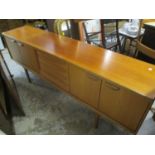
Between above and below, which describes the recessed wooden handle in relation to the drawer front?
above

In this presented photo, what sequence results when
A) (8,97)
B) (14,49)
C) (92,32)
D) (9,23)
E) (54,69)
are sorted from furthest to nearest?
(9,23) → (92,32) → (14,49) → (8,97) → (54,69)

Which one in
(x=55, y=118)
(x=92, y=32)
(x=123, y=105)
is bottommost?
(x=55, y=118)

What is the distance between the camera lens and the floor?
167cm

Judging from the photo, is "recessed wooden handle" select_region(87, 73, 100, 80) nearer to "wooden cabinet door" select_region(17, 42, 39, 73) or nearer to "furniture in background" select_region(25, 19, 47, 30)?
"wooden cabinet door" select_region(17, 42, 39, 73)

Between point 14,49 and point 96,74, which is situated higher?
point 96,74

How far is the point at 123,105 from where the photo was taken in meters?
1.18

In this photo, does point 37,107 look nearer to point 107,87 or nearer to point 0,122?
point 0,122

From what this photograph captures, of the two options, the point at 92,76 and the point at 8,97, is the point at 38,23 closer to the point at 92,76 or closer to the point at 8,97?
the point at 8,97

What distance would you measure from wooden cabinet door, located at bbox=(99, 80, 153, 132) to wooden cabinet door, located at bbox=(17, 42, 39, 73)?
965 millimetres

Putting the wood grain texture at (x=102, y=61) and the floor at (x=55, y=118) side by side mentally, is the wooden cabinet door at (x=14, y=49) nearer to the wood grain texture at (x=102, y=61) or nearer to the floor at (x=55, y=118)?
the wood grain texture at (x=102, y=61)

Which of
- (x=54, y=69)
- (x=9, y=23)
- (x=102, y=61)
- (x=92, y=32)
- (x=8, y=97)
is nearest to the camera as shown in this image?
(x=102, y=61)

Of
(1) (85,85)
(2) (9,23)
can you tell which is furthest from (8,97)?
(2) (9,23)

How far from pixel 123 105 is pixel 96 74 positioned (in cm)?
→ 33

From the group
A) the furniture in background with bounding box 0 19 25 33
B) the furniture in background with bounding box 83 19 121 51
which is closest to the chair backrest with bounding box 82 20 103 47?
the furniture in background with bounding box 83 19 121 51
